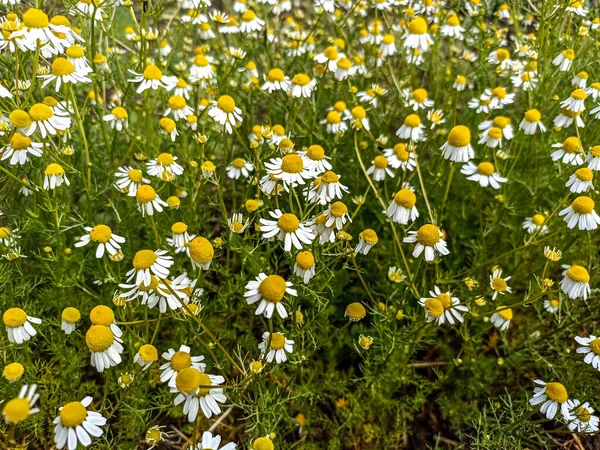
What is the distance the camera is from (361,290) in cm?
279

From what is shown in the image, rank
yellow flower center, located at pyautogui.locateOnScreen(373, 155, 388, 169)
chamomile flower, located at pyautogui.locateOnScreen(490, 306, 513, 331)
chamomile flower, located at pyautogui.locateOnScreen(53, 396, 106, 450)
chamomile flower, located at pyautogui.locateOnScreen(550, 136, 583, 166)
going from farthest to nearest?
yellow flower center, located at pyautogui.locateOnScreen(373, 155, 388, 169)
chamomile flower, located at pyautogui.locateOnScreen(550, 136, 583, 166)
chamomile flower, located at pyautogui.locateOnScreen(490, 306, 513, 331)
chamomile flower, located at pyautogui.locateOnScreen(53, 396, 106, 450)

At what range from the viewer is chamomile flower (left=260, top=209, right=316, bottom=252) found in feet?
5.82

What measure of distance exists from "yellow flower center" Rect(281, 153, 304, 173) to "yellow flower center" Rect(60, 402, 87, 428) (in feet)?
3.33

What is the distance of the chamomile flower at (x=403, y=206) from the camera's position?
1.98 metres

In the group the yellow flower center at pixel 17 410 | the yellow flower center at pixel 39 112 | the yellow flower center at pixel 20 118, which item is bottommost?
the yellow flower center at pixel 17 410

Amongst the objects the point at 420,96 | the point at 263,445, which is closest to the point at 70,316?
the point at 263,445

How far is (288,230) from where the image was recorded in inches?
70.4

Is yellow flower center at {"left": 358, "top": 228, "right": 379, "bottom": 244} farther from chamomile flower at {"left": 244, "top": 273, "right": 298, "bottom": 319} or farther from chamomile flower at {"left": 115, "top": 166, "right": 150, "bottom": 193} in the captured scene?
chamomile flower at {"left": 115, "top": 166, "right": 150, "bottom": 193}

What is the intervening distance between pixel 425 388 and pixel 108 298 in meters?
1.52

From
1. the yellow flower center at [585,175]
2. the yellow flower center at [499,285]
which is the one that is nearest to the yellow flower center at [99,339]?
the yellow flower center at [499,285]

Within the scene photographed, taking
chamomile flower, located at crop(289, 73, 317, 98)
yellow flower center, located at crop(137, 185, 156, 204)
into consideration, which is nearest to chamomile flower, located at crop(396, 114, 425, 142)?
A: chamomile flower, located at crop(289, 73, 317, 98)

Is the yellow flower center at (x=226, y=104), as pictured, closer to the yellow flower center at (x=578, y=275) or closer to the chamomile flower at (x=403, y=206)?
the chamomile flower at (x=403, y=206)

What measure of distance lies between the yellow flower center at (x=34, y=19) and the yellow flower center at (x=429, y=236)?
→ 1.64 meters

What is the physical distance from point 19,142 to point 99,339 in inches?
35.5
